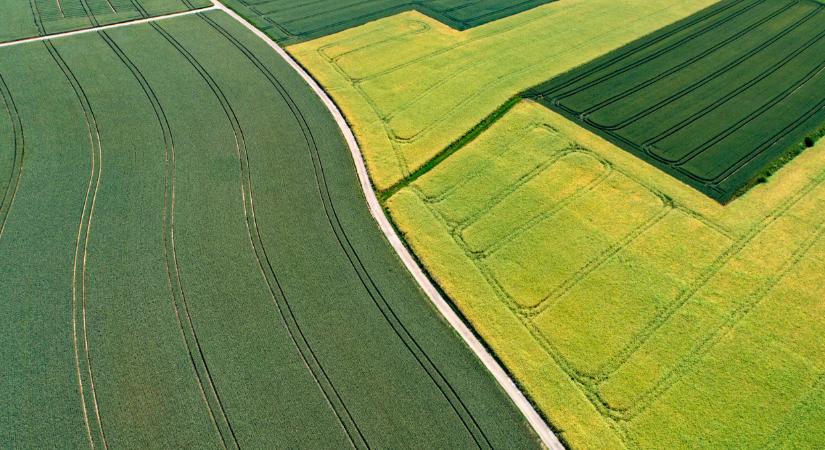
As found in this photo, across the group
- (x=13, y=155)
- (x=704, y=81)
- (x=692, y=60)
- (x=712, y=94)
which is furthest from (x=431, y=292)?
(x=692, y=60)

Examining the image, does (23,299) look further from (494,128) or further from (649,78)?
(649,78)

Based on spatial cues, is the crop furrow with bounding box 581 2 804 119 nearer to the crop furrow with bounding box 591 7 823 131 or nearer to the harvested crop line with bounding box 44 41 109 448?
the crop furrow with bounding box 591 7 823 131

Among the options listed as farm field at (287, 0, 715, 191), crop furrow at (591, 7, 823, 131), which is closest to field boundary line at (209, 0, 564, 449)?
farm field at (287, 0, 715, 191)

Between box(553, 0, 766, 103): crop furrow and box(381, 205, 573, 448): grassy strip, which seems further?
box(553, 0, 766, 103): crop furrow

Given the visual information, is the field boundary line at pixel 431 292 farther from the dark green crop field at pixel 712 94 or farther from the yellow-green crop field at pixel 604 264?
the dark green crop field at pixel 712 94

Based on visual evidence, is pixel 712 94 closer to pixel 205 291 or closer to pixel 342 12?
pixel 342 12

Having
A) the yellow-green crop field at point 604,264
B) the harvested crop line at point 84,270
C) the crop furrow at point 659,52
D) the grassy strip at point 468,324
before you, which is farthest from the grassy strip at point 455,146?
the harvested crop line at point 84,270
